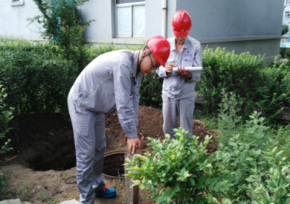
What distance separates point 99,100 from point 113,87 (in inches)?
8.2

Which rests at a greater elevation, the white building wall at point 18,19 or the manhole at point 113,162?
the white building wall at point 18,19

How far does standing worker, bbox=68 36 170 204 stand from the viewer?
245 centimetres

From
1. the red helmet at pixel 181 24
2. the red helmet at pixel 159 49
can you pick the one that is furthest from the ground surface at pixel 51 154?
the red helmet at pixel 181 24

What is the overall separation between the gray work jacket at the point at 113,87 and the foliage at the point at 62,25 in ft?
9.90

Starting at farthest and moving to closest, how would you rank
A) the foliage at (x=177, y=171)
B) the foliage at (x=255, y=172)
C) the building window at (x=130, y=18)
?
the building window at (x=130, y=18), the foliage at (x=177, y=171), the foliage at (x=255, y=172)

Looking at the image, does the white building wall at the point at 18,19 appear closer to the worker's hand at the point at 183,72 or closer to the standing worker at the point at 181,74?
→ the standing worker at the point at 181,74

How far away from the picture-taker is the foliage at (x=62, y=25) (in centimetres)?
539

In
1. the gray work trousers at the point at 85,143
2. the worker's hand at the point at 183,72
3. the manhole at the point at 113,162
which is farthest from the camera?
the manhole at the point at 113,162

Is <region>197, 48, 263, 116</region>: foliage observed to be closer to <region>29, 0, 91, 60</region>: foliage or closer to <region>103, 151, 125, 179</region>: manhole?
<region>103, 151, 125, 179</region>: manhole

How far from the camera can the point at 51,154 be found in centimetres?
472

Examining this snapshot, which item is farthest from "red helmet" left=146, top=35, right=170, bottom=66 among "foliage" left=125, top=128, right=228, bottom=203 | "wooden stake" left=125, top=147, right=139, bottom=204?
"wooden stake" left=125, top=147, right=139, bottom=204

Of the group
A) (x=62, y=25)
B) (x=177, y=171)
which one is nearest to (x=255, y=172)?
(x=177, y=171)

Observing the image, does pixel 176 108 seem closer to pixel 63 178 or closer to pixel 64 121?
pixel 63 178

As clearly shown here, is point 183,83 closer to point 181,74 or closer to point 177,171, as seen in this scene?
point 181,74
